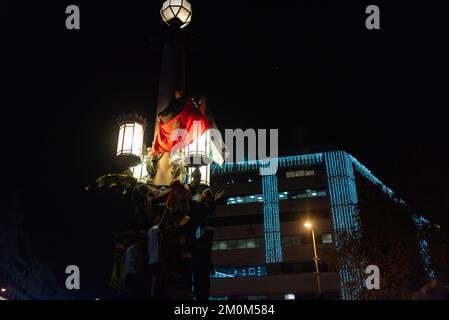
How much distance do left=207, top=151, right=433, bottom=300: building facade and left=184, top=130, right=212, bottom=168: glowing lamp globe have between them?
39.0m

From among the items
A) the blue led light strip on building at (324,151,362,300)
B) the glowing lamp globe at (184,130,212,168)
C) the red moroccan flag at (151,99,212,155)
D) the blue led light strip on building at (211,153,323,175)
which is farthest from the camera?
the blue led light strip on building at (211,153,323,175)

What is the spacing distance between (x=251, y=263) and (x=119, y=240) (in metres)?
44.4

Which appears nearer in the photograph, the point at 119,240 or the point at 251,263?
the point at 119,240

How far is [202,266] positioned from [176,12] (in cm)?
621

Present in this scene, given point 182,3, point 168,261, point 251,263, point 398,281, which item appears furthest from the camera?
point 251,263

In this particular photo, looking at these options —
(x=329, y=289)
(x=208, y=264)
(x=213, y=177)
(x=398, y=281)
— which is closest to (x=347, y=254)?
(x=398, y=281)

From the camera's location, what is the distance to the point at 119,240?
7.04m

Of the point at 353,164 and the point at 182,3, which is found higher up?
the point at 353,164

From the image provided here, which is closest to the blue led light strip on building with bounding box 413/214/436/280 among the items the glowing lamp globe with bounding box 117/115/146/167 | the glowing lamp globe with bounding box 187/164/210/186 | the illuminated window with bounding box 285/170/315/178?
the glowing lamp globe with bounding box 187/164/210/186

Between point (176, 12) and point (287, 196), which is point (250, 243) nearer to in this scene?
point (287, 196)

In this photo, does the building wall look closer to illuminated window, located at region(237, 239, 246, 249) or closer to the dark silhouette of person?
illuminated window, located at region(237, 239, 246, 249)

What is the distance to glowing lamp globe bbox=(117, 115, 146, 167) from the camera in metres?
8.07
